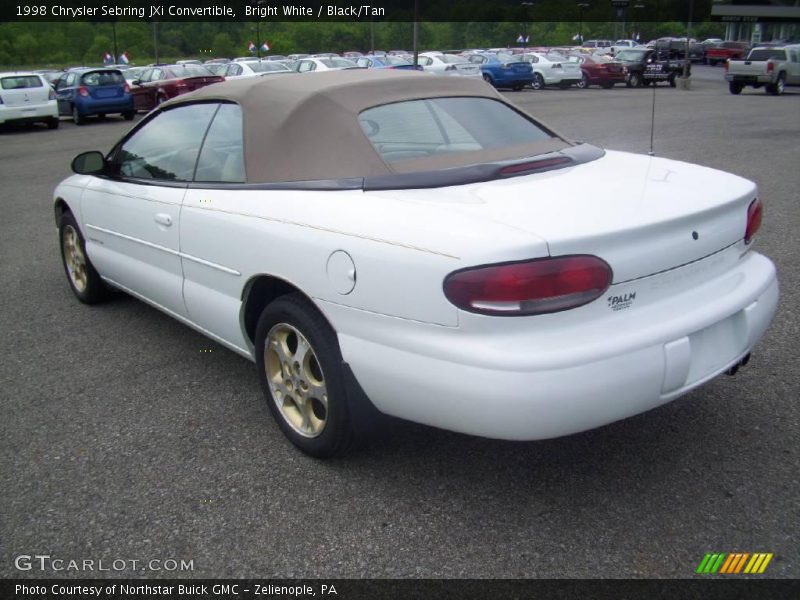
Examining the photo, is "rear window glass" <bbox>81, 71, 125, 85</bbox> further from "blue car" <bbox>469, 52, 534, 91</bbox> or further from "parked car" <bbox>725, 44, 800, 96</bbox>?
"parked car" <bbox>725, 44, 800, 96</bbox>

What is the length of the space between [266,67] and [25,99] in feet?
29.4

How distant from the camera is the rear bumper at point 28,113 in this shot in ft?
64.3

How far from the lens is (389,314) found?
2.66 meters

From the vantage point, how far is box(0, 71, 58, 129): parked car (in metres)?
19.6

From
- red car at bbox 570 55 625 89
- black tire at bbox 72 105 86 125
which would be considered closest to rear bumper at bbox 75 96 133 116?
black tire at bbox 72 105 86 125

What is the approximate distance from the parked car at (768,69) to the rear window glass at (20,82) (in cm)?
2209

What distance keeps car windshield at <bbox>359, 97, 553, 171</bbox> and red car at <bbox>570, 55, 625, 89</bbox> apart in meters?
30.3

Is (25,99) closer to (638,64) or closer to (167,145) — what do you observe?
(167,145)

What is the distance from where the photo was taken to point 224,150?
12.1 ft

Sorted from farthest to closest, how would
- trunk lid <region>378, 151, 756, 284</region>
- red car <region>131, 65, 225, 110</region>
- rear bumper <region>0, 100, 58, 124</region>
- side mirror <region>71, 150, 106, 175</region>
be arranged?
1. red car <region>131, 65, 225, 110</region>
2. rear bumper <region>0, 100, 58, 124</region>
3. side mirror <region>71, 150, 106, 175</region>
4. trunk lid <region>378, 151, 756, 284</region>

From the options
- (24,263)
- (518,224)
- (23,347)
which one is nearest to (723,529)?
(518,224)

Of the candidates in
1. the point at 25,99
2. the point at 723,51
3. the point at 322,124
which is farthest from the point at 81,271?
the point at 723,51

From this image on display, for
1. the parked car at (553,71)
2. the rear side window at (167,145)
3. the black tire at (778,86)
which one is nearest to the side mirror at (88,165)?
the rear side window at (167,145)
